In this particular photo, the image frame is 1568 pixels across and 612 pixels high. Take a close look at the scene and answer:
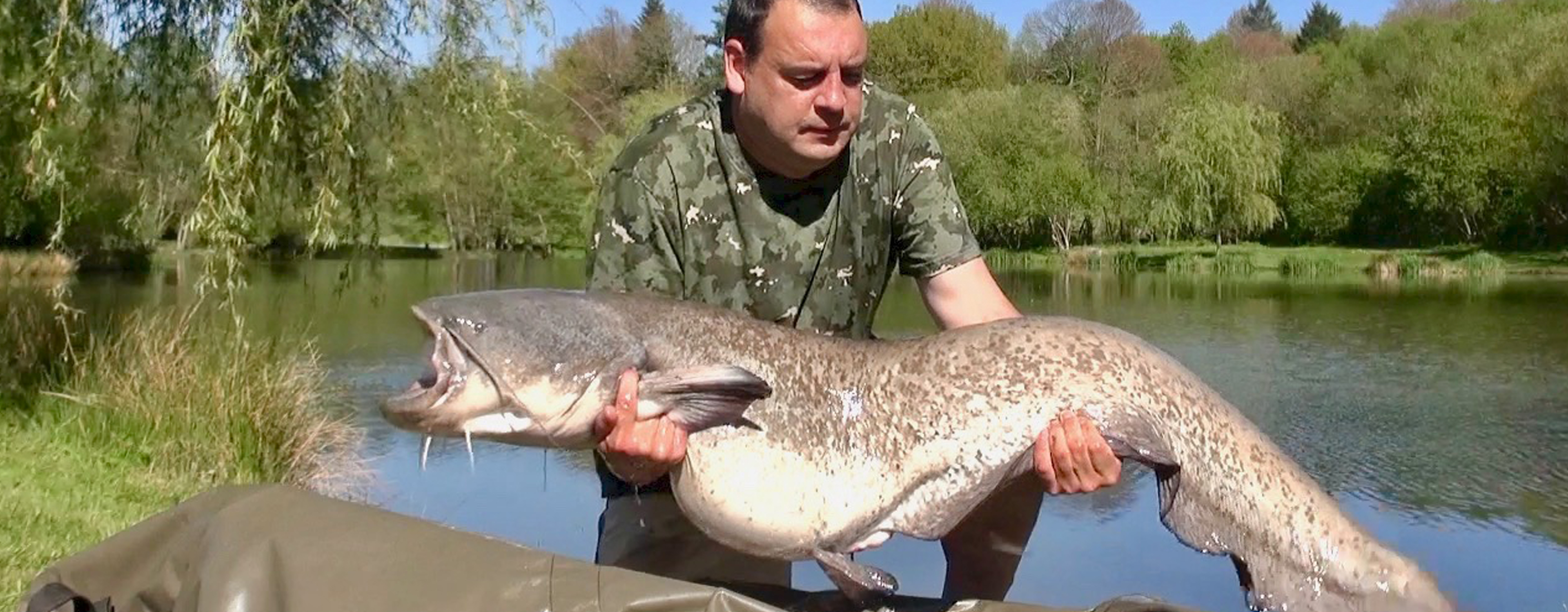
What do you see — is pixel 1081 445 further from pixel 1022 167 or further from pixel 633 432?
pixel 1022 167

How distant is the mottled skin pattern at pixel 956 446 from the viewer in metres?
2.83

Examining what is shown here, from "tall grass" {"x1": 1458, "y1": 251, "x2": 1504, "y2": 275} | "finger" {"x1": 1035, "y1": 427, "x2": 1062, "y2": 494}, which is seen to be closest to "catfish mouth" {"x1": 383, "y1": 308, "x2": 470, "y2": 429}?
"finger" {"x1": 1035, "y1": 427, "x2": 1062, "y2": 494}

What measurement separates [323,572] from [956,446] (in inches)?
47.5

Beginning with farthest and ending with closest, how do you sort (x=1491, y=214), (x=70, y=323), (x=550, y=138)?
(x=1491, y=214) < (x=70, y=323) < (x=550, y=138)

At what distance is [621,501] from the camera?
11.0 ft

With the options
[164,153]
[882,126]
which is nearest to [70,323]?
[164,153]

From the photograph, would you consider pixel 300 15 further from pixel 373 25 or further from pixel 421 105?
pixel 421 105

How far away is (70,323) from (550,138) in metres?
3.67

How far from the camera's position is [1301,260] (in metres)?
34.4

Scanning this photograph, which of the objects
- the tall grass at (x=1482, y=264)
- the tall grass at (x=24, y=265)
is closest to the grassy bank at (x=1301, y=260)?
the tall grass at (x=1482, y=264)

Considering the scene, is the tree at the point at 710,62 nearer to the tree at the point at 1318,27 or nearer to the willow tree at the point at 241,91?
the willow tree at the point at 241,91

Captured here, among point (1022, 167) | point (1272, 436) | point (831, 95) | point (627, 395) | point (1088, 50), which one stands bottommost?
point (1272, 436)

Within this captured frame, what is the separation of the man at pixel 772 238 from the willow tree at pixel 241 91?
3516 millimetres

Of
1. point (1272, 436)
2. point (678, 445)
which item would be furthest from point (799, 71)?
point (1272, 436)
